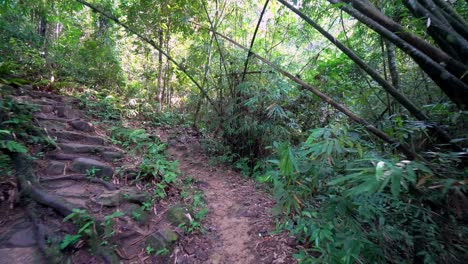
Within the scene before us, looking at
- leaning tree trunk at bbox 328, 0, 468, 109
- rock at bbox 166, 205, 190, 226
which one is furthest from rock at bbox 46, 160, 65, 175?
leaning tree trunk at bbox 328, 0, 468, 109

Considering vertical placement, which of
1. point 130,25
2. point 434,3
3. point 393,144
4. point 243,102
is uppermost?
point 130,25

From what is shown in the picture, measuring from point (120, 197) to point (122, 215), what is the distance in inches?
12.1

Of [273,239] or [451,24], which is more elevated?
[451,24]

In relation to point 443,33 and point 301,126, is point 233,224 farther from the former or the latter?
point 443,33

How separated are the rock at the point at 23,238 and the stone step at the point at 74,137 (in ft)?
6.36

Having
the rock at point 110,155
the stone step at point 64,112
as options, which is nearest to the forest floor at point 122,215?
the rock at point 110,155

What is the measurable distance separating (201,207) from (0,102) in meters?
2.77

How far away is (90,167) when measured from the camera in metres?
3.17

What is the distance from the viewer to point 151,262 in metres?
2.29

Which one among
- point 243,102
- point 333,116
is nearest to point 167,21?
point 243,102

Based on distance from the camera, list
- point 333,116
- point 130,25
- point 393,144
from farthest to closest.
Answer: point 130,25, point 333,116, point 393,144

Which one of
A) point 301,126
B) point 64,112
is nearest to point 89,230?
point 64,112

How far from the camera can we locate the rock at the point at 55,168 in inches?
116

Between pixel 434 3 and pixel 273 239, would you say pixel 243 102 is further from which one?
pixel 434 3
